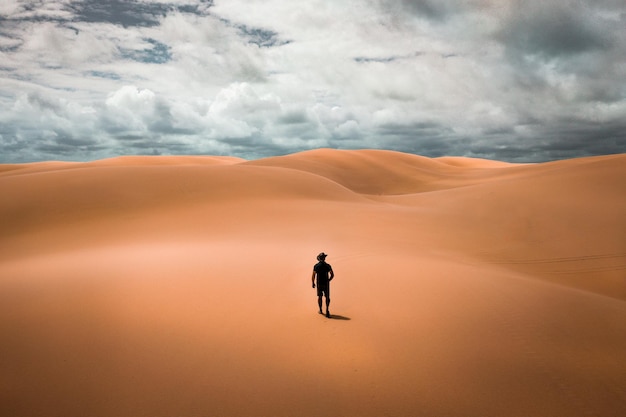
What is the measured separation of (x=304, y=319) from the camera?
6.60 meters

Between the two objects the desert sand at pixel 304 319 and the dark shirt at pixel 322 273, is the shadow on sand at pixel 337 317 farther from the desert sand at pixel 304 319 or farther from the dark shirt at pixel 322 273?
the dark shirt at pixel 322 273

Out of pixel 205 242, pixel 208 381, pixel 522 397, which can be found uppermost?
pixel 205 242

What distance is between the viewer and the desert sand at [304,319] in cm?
460

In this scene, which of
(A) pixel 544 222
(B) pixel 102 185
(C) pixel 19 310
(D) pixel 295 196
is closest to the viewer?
(C) pixel 19 310

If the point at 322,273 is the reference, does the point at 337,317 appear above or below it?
below

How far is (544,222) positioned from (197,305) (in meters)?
16.4

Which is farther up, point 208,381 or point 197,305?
point 197,305

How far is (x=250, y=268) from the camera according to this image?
9.41 meters

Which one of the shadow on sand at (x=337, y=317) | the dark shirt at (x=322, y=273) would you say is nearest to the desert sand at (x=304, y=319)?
the shadow on sand at (x=337, y=317)

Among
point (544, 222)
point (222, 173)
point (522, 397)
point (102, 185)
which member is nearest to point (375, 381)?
point (522, 397)

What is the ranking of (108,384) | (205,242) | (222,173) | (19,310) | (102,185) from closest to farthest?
(108,384) → (19,310) → (205,242) → (102,185) → (222,173)

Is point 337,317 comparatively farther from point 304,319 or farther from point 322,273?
point 322,273

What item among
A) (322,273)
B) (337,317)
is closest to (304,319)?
(337,317)

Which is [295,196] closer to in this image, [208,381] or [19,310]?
[19,310]
